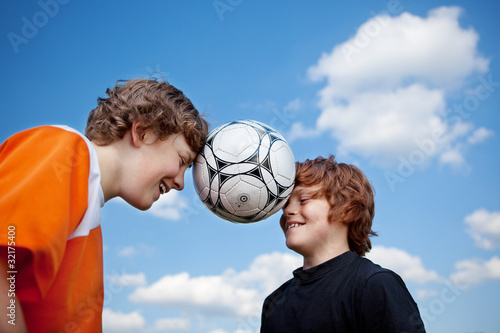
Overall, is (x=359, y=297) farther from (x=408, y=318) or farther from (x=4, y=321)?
(x=4, y=321)

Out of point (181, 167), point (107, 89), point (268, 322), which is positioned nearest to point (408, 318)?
point (268, 322)

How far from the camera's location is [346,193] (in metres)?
4.15

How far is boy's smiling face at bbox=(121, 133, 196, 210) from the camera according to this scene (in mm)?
3471

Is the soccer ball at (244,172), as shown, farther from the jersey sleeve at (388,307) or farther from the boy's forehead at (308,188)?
the jersey sleeve at (388,307)

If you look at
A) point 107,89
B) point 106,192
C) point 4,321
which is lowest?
point 4,321

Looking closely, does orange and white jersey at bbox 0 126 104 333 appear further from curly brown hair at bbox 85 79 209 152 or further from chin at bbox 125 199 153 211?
→ curly brown hair at bbox 85 79 209 152

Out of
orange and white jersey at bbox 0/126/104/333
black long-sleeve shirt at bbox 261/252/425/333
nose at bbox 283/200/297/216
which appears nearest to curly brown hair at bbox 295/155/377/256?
nose at bbox 283/200/297/216

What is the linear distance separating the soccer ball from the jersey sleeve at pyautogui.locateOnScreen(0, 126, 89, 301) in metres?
1.28

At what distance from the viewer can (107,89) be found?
13.1 ft

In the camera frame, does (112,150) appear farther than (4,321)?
Yes

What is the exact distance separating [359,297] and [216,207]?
143cm

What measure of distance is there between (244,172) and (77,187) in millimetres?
1470

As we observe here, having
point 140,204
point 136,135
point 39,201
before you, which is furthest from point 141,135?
point 39,201

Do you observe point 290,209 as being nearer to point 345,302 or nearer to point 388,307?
point 345,302
